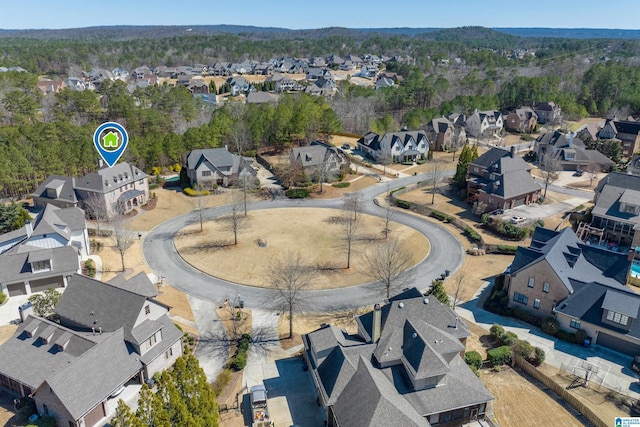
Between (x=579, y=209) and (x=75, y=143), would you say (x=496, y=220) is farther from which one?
(x=75, y=143)

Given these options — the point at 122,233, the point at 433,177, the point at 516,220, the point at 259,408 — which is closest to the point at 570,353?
the point at 259,408

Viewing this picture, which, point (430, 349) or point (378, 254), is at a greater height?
point (430, 349)

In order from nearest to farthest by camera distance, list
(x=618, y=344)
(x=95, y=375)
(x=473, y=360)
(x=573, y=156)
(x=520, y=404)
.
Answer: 1. (x=95, y=375)
2. (x=520, y=404)
3. (x=473, y=360)
4. (x=618, y=344)
5. (x=573, y=156)

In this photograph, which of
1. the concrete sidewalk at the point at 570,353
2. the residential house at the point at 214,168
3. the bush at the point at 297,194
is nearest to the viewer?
the concrete sidewalk at the point at 570,353

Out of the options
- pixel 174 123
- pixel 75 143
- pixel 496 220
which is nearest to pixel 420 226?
pixel 496 220

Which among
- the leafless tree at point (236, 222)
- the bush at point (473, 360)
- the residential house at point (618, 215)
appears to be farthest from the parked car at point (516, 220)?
the leafless tree at point (236, 222)

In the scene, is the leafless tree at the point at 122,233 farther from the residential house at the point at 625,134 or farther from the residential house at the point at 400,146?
the residential house at the point at 625,134

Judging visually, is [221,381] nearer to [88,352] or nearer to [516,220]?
[88,352]
